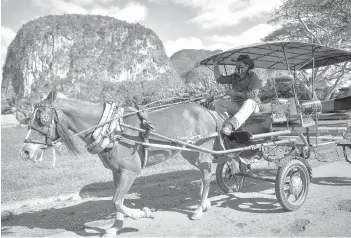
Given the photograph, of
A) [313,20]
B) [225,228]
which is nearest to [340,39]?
[313,20]

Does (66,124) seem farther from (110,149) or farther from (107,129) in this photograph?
(110,149)

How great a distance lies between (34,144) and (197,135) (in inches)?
94.6

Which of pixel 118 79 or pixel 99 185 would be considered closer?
pixel 99 185

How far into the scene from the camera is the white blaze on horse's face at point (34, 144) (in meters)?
3.85

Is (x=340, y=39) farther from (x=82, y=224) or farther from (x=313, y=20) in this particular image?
(x=82, y=224)

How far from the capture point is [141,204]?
5539mm

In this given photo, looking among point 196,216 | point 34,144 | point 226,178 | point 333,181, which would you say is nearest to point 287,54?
point 226,178

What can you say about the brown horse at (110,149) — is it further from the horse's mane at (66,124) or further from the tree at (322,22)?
the tree at (322,22)

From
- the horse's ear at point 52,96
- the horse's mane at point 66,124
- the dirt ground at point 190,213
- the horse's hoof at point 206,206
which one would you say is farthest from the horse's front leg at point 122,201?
the horse's ear at point 52,96

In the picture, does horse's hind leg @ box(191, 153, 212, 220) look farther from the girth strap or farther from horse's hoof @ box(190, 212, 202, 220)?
the girth strap

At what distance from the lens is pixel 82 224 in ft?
15.0

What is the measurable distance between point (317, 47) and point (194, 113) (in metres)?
2.39

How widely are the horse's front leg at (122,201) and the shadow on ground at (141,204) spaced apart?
26 cm

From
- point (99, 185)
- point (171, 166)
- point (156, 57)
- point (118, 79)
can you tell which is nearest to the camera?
point (99, 185)
